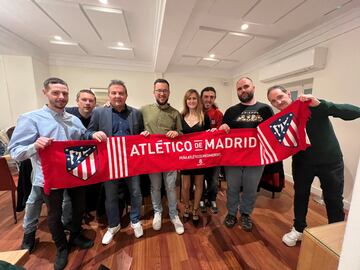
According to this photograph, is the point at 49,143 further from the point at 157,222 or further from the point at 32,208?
the point at 157,222

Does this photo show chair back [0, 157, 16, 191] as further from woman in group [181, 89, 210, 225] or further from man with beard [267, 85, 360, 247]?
man with beard [267, 85, 360, 247]

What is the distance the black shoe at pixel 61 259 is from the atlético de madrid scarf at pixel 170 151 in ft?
2.06

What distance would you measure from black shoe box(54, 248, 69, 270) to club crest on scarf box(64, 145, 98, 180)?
2.27 feet

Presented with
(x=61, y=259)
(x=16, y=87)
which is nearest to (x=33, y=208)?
(x=61, y=259)

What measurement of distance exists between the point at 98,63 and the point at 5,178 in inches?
149

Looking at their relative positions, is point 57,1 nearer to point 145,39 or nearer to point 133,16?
point 133,16

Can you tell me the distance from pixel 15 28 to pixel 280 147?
4643 mm

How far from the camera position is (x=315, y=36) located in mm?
2891

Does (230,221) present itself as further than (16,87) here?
No

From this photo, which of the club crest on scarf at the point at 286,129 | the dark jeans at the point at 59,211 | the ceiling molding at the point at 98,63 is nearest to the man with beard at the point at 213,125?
the club crest on scarf at the point at 286,129

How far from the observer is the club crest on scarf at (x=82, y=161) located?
154cm

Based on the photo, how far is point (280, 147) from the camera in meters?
1.77

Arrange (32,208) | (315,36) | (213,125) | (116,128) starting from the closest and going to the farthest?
(32,208) → (116,128) → (213,125) → (315,36)

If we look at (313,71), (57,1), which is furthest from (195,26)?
(313,71)
